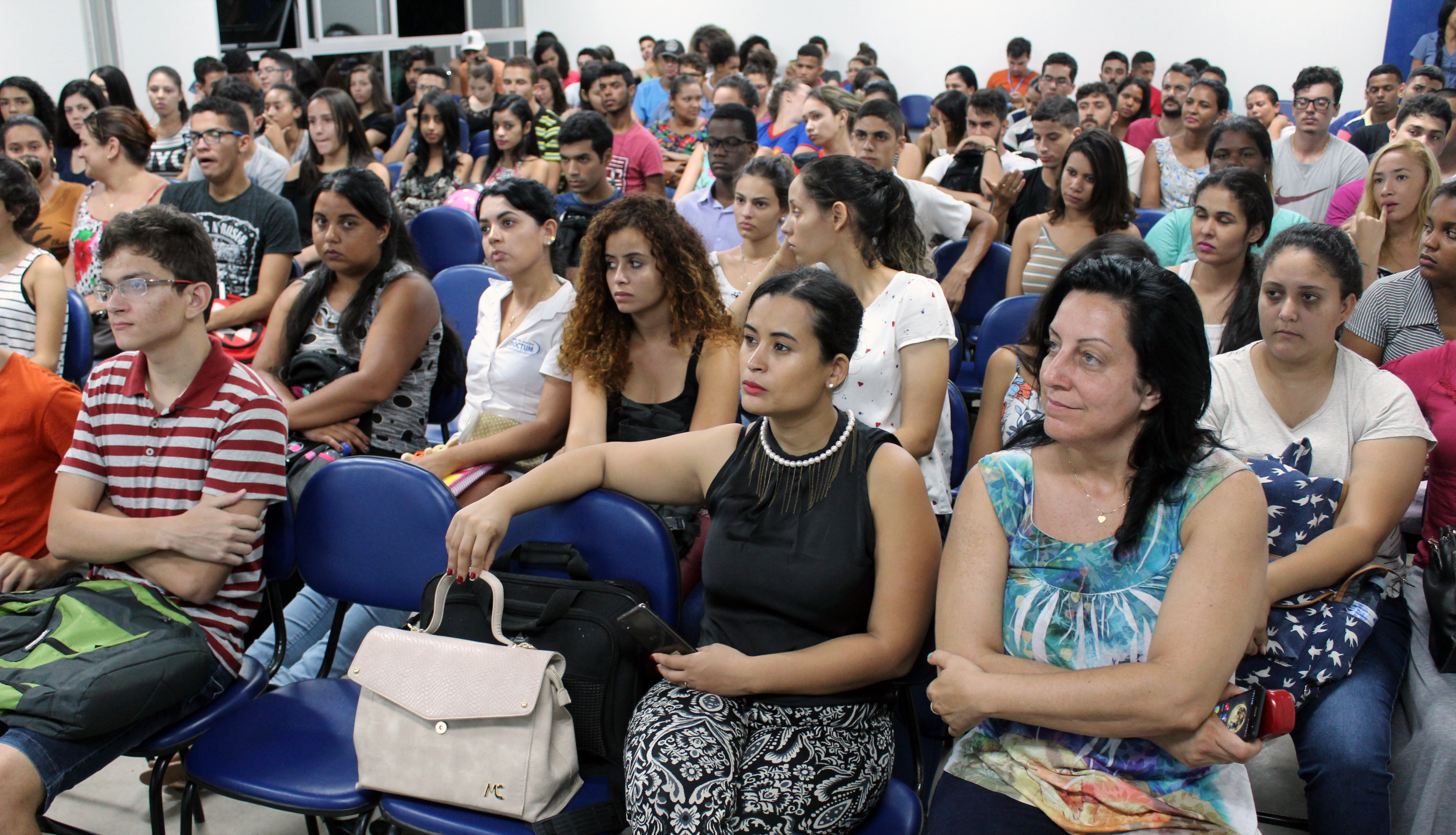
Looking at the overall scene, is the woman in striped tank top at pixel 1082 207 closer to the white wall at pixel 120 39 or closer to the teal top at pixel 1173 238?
the teal top at pixel 1173 238

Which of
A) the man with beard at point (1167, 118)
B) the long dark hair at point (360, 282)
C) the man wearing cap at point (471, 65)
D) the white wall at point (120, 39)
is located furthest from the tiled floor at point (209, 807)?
the man wearing cap at point (471, 65)

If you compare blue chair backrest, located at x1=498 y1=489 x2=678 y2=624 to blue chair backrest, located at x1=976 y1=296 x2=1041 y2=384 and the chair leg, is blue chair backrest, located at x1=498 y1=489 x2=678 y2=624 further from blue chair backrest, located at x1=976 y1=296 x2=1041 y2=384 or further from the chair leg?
blue chair backrest, located at x1=976 y1=296 x2=1041 y2=384

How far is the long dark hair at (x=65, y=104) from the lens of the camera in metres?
5.93

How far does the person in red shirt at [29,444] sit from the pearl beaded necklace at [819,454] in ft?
4.99

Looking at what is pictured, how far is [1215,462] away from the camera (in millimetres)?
1422

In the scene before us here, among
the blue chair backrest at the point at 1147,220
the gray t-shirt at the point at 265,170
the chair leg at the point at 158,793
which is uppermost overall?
the gray t-shirt at the point at 265,170

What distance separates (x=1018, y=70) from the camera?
9.83 meters

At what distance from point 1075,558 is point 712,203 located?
307 centimetres

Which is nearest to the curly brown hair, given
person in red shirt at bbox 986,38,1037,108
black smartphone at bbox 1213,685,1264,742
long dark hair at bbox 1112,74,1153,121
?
black smartphone at bbox 1213,685,1264,742

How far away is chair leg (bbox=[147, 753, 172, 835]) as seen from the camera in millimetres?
1737

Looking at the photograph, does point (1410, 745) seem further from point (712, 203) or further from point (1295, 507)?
point (712, 203)

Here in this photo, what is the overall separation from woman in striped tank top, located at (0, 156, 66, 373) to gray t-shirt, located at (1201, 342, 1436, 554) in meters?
3.25

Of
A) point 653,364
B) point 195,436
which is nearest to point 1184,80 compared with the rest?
point 653,364

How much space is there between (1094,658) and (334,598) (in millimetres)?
1579
